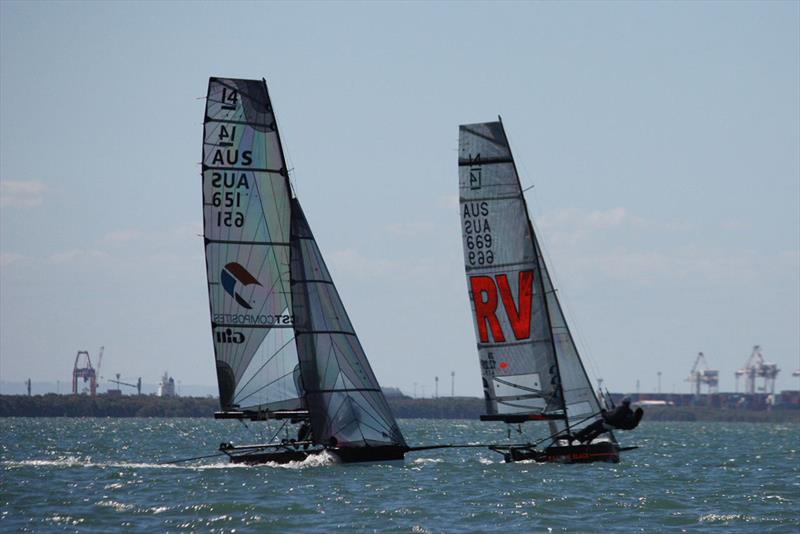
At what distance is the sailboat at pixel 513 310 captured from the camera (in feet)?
157

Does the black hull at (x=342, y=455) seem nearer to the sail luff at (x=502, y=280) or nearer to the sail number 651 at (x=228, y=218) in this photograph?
the sail luff at (x=502, y=280)

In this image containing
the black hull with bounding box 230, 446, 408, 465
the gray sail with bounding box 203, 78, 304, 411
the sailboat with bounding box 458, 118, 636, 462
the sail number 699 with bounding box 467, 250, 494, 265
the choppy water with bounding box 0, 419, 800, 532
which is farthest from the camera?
the sail number 699 with bounding box 467, 250, 494, 265

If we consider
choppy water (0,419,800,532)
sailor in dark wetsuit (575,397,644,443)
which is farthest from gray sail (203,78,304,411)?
sailor in dark wetsuit (575,397,644,443)

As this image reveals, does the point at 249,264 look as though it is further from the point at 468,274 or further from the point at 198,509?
the point at 198,509

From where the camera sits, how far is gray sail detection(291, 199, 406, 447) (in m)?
46.2

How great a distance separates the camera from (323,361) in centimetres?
4634

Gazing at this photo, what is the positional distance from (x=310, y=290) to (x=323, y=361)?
2.28 metres

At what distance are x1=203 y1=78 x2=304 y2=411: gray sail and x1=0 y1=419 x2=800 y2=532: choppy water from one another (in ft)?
9.52

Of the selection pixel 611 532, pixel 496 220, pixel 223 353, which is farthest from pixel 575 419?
pixel 611 532

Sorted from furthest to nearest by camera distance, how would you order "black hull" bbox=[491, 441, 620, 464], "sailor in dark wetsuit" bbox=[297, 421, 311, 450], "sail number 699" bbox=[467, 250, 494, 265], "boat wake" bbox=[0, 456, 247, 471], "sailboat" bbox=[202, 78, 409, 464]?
1. "boat wake" bbox=[0, 456, 247, 471]
2. "sail number 699" bbox=[467, 250, 494, 265]
3. "sailor in dark wetsuit" bbox=[297, 421, 311, 450]
4. "black hull" bbox=[491, 441, 620, 464]
5. "sailboat" bbox=[202, 78, 409, 464]

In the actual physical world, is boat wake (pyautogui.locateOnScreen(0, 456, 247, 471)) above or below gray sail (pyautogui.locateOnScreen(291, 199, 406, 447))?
below

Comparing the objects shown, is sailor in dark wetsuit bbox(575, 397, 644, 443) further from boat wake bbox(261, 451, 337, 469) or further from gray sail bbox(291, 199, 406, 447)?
boat wake bbox(261, 451, 337, 469)

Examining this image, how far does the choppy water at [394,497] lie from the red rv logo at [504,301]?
4593 millimetres

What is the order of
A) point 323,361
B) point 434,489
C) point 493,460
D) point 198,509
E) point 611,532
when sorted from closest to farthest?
point 611,532 → point 198,509 → point 434,489 → point 323,361 → point 493,460
